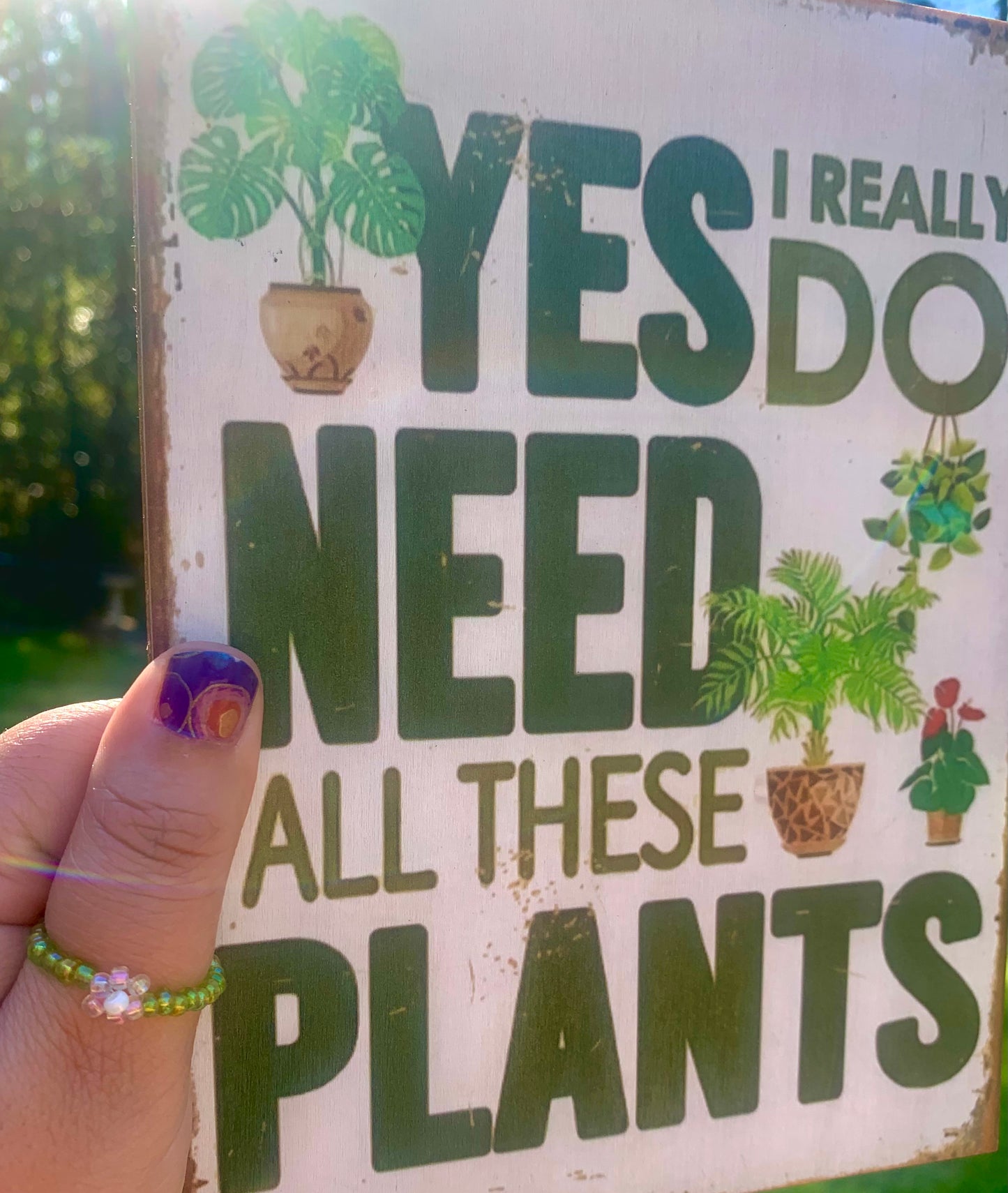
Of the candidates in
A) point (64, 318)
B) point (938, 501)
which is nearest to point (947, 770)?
point (938, 501)

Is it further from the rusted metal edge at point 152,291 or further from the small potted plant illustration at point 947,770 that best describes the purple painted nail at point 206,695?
the small potted plant illustration at point 947,770

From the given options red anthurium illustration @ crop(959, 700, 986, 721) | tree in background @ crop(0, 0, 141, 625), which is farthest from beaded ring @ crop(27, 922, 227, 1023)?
tree in background @ crop(0, 0, 141, 625)

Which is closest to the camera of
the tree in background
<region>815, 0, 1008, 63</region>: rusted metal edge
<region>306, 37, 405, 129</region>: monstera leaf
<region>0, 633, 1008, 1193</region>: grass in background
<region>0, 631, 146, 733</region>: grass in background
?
<region>306, 37, 405, 129</region>: monstera leaf

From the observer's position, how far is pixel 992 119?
91 cm

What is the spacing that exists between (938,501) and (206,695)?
2.30 ft

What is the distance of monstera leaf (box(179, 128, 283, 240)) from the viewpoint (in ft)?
2.37

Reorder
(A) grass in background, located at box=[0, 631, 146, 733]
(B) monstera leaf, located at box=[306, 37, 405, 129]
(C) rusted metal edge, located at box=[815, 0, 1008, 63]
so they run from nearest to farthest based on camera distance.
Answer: (B) monstera leaf, located at box=[306, 37, 405, 129] → (C) rusted metal edge, located at box=[815, 0, 1008, 63] → (A) grass in background, located at box=[0, 631, 146, 733]

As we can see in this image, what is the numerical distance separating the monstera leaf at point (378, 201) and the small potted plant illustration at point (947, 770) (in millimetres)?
667

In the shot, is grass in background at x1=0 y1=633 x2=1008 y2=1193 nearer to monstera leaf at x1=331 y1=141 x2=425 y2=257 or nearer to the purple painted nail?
the purple painted nail

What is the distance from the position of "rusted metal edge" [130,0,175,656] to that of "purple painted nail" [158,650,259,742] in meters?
0.06

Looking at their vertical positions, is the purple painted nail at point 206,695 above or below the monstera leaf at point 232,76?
below

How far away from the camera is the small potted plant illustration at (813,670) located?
0.88 metres

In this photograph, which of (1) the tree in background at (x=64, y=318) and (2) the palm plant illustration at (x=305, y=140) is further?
(1) the tree in background at (x=64, y=318)

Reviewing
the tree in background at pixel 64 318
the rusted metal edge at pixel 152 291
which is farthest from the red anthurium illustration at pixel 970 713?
the tree in background at pixel 64 318
